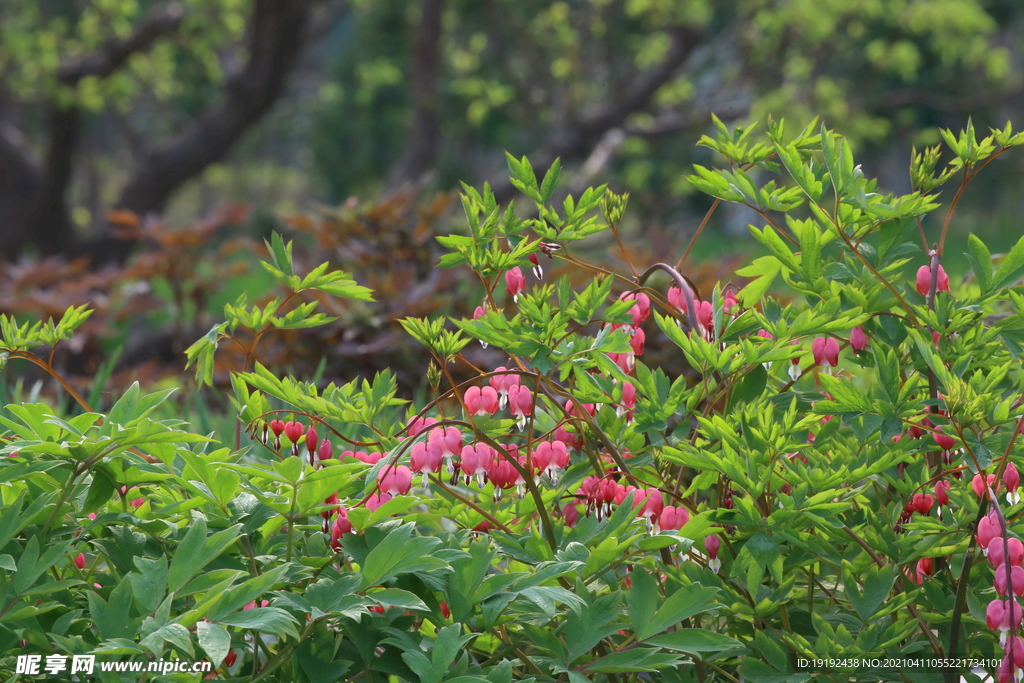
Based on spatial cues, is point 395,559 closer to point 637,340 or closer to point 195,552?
point 195,552

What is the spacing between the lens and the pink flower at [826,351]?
1544 mm

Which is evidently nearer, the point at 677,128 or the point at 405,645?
the point at 405,645

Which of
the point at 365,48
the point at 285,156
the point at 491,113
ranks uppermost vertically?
the point at 365,48

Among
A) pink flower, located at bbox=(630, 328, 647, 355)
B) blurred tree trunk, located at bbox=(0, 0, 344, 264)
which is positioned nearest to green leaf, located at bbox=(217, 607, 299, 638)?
pink flower, located at bbox=(630, 328, 647, 355)

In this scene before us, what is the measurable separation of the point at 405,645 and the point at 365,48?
20112mm

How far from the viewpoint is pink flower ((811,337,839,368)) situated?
1.54m

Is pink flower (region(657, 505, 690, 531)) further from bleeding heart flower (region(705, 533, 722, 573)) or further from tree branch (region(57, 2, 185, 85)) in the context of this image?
tree branch (region(57, 2, 185, 85))

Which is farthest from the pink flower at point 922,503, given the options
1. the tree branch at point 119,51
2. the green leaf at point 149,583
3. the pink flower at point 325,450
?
the tree branch at point 119,51

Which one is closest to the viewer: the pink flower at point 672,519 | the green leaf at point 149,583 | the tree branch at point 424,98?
the green leaf at point 149,583

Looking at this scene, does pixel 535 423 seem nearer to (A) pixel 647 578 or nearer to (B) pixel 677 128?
(A) pixel 647 578

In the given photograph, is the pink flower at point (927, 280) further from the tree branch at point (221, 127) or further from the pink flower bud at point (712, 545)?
the tree branch at point (221, 127)

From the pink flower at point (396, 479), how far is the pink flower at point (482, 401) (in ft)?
0.56

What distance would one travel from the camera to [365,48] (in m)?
19.6

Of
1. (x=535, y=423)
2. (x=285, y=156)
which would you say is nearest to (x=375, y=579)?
(x=535, y=423)
